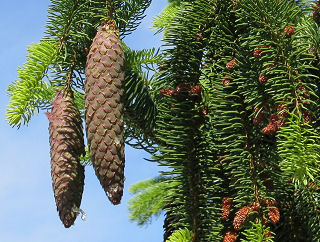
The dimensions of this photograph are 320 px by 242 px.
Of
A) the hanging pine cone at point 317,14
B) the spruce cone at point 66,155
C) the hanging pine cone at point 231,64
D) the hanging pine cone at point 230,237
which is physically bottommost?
the hanging pine cone at point 230,237

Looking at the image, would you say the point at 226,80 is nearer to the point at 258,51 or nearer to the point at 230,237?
the point at 258,51

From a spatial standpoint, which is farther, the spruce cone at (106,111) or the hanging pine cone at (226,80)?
the hanging pine cone at (226,80)

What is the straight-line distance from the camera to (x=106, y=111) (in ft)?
3.73

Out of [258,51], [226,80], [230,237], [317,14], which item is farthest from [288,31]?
[230,237]

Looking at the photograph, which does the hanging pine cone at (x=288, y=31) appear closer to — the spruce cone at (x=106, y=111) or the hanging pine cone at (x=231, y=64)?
the hanging pine cone at (x=231, y=64)

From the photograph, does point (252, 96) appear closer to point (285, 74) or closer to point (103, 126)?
point (285, 74)

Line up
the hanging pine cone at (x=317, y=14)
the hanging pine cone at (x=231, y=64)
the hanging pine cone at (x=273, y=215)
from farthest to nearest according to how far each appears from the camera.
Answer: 1. the hanging pine cone at (x=317, y=14)
2. the hanging pine cone at (x=231, y=64)
3. the hanging pine cone at (x=273, y=215)

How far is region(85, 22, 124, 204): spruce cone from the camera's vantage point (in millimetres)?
1088

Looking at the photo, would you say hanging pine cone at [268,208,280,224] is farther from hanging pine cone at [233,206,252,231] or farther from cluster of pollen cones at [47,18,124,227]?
cluster of pollen cones at [47,18,124,227]

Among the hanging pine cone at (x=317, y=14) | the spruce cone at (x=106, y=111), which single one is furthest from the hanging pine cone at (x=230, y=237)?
the hanging pine cone at (x=317, y=14)

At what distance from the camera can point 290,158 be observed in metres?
0.98

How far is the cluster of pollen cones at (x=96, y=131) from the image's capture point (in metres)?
1.09

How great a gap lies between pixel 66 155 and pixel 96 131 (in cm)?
12

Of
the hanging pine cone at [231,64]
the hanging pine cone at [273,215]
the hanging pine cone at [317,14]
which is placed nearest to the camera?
the hanging pine cone at [273,215]
